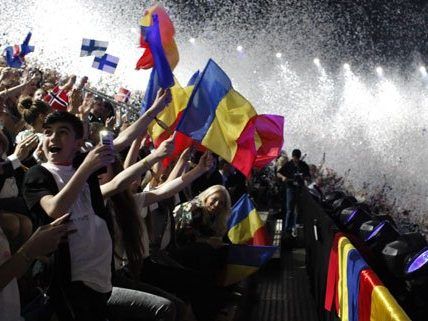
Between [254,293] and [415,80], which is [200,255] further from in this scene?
[415,80]

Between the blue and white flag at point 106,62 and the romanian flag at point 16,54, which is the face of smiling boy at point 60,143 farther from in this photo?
the blue and white flag at point 106,62

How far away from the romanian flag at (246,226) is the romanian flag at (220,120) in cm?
149

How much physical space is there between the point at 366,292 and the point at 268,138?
5.06 metres

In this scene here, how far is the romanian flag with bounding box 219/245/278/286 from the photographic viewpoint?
6688mm

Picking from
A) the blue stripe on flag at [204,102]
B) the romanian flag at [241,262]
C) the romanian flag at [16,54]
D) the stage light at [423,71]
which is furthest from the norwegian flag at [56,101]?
the stage light at [423,71]

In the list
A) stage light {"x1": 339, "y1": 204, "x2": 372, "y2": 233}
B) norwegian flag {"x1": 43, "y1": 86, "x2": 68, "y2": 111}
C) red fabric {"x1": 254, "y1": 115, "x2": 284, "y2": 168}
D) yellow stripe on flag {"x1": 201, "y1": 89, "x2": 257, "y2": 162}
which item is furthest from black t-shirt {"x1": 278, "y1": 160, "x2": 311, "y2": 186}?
norwegian flag {"x1": 43, "y1": 86, "x2": 68, "y2": 111}

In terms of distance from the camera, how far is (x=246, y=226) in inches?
325

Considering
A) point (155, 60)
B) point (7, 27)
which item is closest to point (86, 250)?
point (155, 60)

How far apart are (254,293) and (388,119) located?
105ft

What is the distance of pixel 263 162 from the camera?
8414 millimetres

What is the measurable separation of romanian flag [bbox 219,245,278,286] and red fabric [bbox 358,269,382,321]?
305 centimetres

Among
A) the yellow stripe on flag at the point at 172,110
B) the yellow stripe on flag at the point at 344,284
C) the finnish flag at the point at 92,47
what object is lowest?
the yellow stripe on flag at the point at 344,284

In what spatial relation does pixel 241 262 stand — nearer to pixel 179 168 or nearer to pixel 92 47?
pixel 179 168

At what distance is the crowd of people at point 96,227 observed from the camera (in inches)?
137
